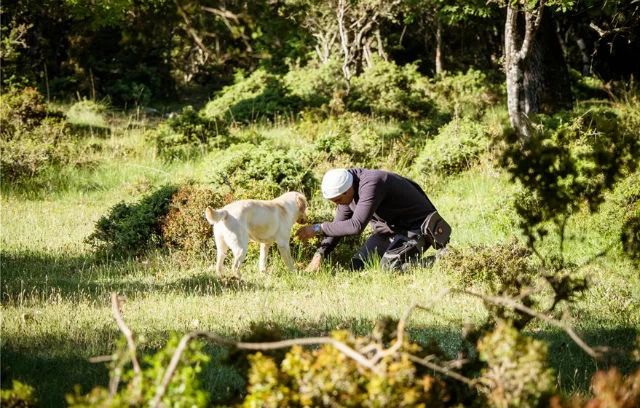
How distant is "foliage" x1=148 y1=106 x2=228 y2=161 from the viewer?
16516 millimetres

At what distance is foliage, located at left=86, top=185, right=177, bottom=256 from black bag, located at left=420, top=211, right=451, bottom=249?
4.07m

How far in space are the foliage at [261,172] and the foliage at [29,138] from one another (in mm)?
4682

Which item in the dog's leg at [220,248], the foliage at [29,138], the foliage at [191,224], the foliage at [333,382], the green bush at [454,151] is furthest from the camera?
the foliage at [29,138]

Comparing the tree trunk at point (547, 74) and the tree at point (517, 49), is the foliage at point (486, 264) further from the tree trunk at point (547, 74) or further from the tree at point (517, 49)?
the tree trunk at point (547, 74)

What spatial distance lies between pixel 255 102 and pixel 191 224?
1138 centimetres

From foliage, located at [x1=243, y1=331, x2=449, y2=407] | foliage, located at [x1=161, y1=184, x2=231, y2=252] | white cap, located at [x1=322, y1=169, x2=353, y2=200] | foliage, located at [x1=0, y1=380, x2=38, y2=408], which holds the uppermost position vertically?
foliage, located at [x1=243, y1=331, x2=449, y2=407]

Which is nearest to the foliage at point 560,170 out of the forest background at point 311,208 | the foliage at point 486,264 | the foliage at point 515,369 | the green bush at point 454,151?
the forest background at point 311,208

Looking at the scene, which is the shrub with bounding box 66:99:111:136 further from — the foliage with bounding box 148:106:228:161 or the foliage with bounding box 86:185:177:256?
the foliage with bounding box 86:185:177:256

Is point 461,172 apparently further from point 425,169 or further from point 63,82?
point 63,82

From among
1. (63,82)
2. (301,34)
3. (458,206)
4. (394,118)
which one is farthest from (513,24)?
(63,82)

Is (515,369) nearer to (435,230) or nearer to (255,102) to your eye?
(435,230)

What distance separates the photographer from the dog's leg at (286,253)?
8.97 metres

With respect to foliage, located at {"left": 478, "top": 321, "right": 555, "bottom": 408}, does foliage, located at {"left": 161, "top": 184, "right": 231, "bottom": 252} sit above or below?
below

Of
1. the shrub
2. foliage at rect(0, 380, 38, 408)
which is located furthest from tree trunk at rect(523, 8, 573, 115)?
foliage at rect(0, 380, 38, 408)
